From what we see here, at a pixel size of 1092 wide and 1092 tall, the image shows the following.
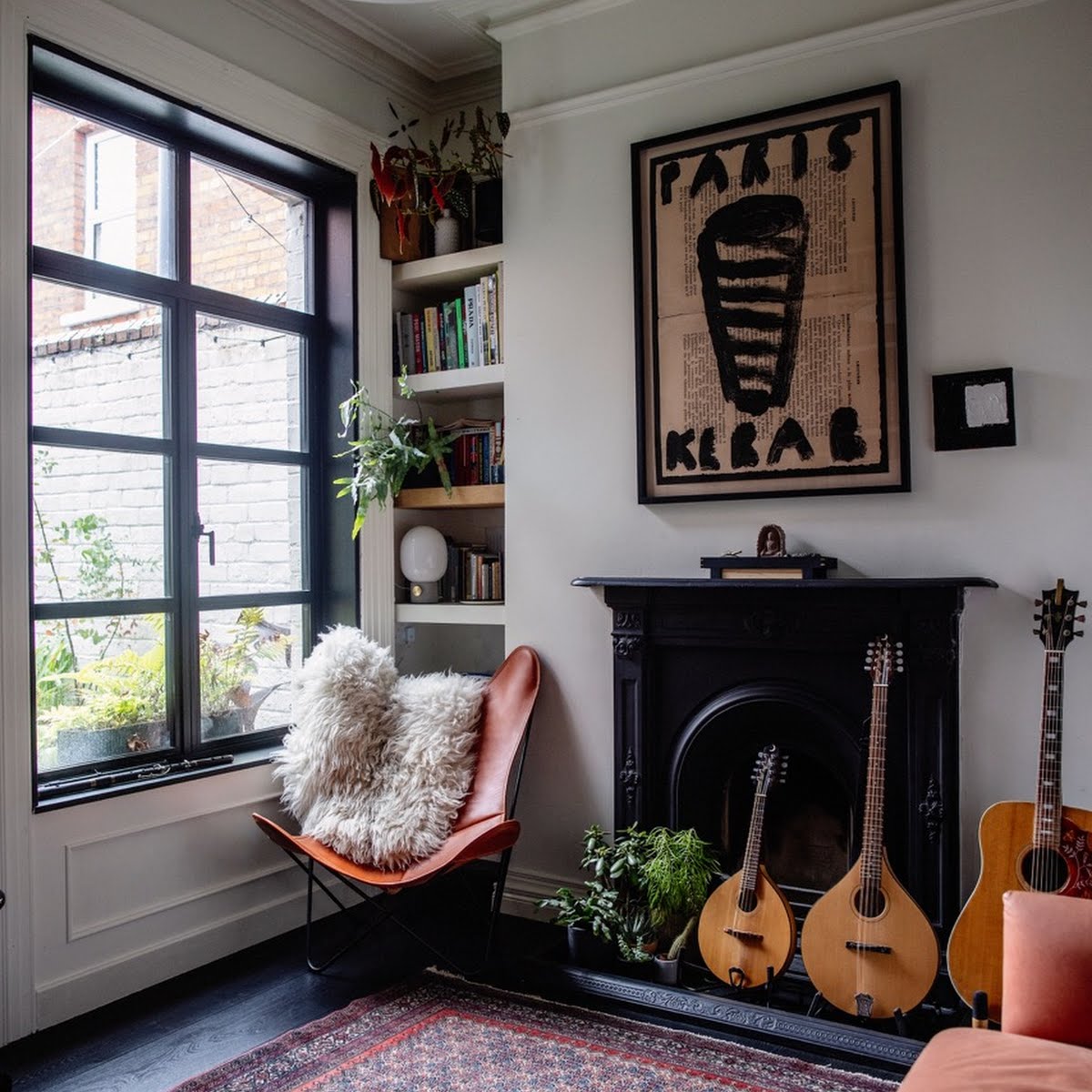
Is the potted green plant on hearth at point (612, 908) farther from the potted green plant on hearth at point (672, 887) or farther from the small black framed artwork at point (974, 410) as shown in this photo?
the small black framed artwork at point (974, 410)

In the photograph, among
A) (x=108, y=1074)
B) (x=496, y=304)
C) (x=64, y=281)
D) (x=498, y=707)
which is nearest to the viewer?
(x=108, y=1074)

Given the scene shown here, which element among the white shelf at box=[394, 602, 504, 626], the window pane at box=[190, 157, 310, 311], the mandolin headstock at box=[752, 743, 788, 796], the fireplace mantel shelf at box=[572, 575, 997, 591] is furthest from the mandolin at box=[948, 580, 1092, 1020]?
the window pane at box=[190, 157, 310, 311]

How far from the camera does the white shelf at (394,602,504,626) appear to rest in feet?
11.9

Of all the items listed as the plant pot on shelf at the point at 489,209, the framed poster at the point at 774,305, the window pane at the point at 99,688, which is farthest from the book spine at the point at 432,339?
the window pane at the point at 99,688

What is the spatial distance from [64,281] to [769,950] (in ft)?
9.03

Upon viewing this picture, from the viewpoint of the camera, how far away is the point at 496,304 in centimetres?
367

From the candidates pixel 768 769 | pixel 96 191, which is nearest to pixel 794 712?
pixel 768 769

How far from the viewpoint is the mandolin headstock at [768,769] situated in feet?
9.34

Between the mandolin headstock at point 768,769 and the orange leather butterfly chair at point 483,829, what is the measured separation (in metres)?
0.70

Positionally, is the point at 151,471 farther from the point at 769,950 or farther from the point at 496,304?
the point at 769,950

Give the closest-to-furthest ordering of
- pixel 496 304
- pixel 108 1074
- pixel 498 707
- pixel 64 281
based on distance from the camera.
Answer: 1. pixel 108 1074
2. pixel 64 281
3. pixel 498 707
4. pixel 496 304

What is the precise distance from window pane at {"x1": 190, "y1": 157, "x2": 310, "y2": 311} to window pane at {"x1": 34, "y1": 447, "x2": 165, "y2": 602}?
2.35 feet

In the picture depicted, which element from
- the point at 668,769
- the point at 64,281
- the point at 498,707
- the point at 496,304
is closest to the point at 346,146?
the point at 496,304

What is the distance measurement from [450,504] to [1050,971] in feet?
8.14
